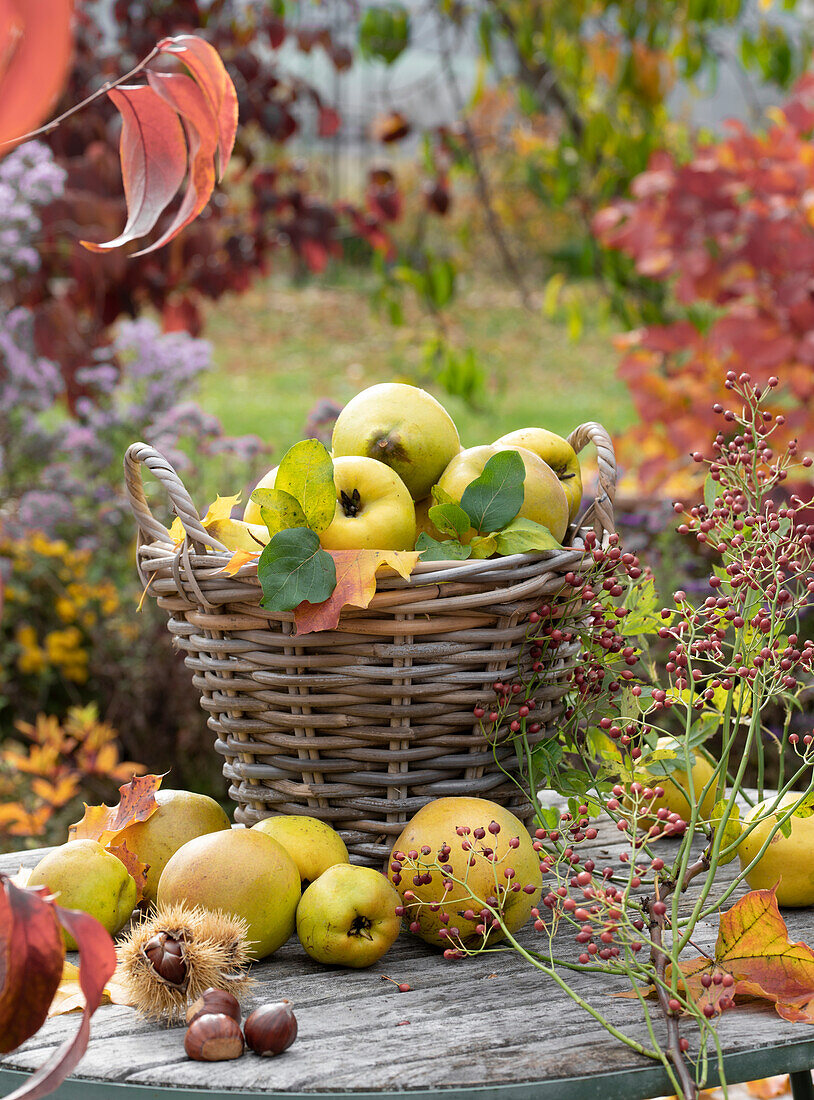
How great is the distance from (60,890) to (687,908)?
0.50m

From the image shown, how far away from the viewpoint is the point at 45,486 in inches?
104

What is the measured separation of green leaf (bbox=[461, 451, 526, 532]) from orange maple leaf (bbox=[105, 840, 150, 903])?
40cm

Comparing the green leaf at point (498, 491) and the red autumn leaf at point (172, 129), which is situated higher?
the red autumn leaf at point (172, 129)

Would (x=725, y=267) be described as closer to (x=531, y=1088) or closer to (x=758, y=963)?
(x=758, y=963)

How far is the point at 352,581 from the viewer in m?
0.85

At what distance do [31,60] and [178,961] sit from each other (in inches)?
22.1

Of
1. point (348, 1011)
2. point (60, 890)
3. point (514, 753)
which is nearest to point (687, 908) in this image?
point (514, 753)

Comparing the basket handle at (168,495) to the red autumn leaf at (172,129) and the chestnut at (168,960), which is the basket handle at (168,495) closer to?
the red autumn leaf at (172,129)

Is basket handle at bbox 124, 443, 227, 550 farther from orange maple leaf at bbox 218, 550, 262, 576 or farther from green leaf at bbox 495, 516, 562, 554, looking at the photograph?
green leaf at bbox 495, 516, 562, 554

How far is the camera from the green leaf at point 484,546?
2.98 feet

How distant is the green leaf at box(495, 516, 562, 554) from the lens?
893 millimetres

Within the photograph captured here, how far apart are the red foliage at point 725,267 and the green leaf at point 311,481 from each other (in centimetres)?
152

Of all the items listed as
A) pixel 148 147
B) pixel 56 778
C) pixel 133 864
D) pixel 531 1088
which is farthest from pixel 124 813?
pixel 56 778

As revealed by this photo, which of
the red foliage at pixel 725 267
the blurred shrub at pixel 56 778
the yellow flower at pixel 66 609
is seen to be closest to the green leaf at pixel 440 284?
the red foliage at pixel 725 267
